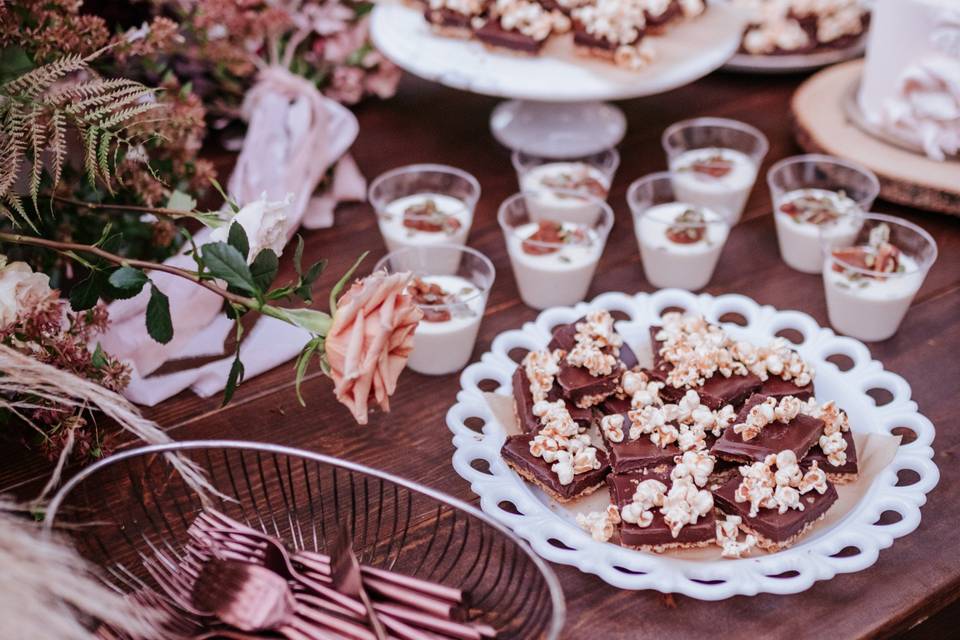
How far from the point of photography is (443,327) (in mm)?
1552

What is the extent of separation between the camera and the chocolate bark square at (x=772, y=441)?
1.29 m

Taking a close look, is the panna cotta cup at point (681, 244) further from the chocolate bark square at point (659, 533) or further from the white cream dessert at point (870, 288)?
the chocolate bark square at point (659, 533)

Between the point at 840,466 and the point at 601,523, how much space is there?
359 millimetres

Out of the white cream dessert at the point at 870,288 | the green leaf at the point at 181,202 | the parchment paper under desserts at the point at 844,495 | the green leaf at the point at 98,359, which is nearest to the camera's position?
the parchment paper under desserts at the point at 844,495

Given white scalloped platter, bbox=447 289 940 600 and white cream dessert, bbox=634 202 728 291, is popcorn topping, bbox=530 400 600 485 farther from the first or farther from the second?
white cream dessert, bbox=634 202 728 291

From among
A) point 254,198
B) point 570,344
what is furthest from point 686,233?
point 254,198

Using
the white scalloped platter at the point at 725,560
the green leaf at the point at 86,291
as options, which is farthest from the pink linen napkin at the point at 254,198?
the white scalloped platter at the point at 725,560

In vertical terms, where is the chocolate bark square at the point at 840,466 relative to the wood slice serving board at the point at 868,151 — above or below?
above

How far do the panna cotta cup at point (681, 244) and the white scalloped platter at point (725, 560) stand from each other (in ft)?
0.41

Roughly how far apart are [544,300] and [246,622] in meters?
0.90

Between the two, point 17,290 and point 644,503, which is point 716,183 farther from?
point 17,290

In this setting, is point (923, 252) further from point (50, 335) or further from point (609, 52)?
point (50, 335)

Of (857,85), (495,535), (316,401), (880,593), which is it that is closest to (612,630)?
(495,535)

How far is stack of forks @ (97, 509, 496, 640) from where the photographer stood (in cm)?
102
